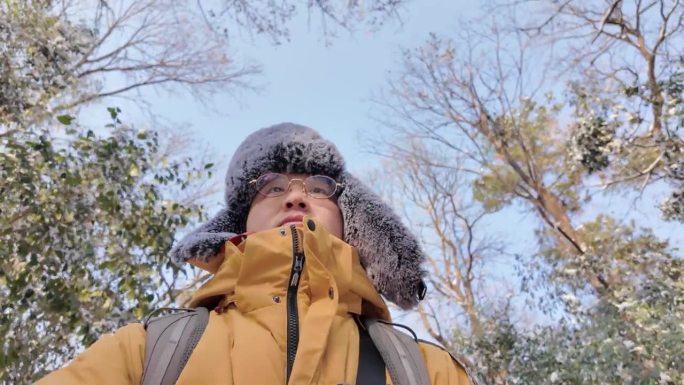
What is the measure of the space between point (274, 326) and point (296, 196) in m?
0.64

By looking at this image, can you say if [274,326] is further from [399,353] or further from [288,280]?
[399,353]

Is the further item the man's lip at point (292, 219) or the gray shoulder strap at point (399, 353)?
the man's lip at point (292, 219)

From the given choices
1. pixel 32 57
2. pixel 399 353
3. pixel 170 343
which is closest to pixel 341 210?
pixel 399 353

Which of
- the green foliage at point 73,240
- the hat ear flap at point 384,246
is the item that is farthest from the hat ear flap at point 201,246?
the green foliage at point 73,240

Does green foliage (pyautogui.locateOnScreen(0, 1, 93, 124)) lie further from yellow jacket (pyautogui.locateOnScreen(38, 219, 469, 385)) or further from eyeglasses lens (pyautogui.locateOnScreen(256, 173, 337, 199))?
yellow jacket (pyautogui.locateOnScreen(38, 219, 469, 385))

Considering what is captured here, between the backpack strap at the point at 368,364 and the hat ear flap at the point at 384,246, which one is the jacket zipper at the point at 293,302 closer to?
the backpack strap at the point at 368,364

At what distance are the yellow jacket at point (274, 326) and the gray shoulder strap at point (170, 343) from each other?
0.9 inches

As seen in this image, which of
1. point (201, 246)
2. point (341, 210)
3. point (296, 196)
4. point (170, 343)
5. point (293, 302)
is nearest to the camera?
point (170, 343)

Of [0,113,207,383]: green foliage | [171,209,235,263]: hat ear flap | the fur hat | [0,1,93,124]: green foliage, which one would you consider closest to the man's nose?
the fur hat

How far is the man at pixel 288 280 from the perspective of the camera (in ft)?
3.77

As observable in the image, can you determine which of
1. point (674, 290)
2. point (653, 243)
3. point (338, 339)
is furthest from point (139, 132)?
point (653, 243)

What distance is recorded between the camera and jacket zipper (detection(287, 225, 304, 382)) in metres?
1.19

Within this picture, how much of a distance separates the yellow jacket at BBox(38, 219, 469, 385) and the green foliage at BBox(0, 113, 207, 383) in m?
2.42

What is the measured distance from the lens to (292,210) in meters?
1.74
